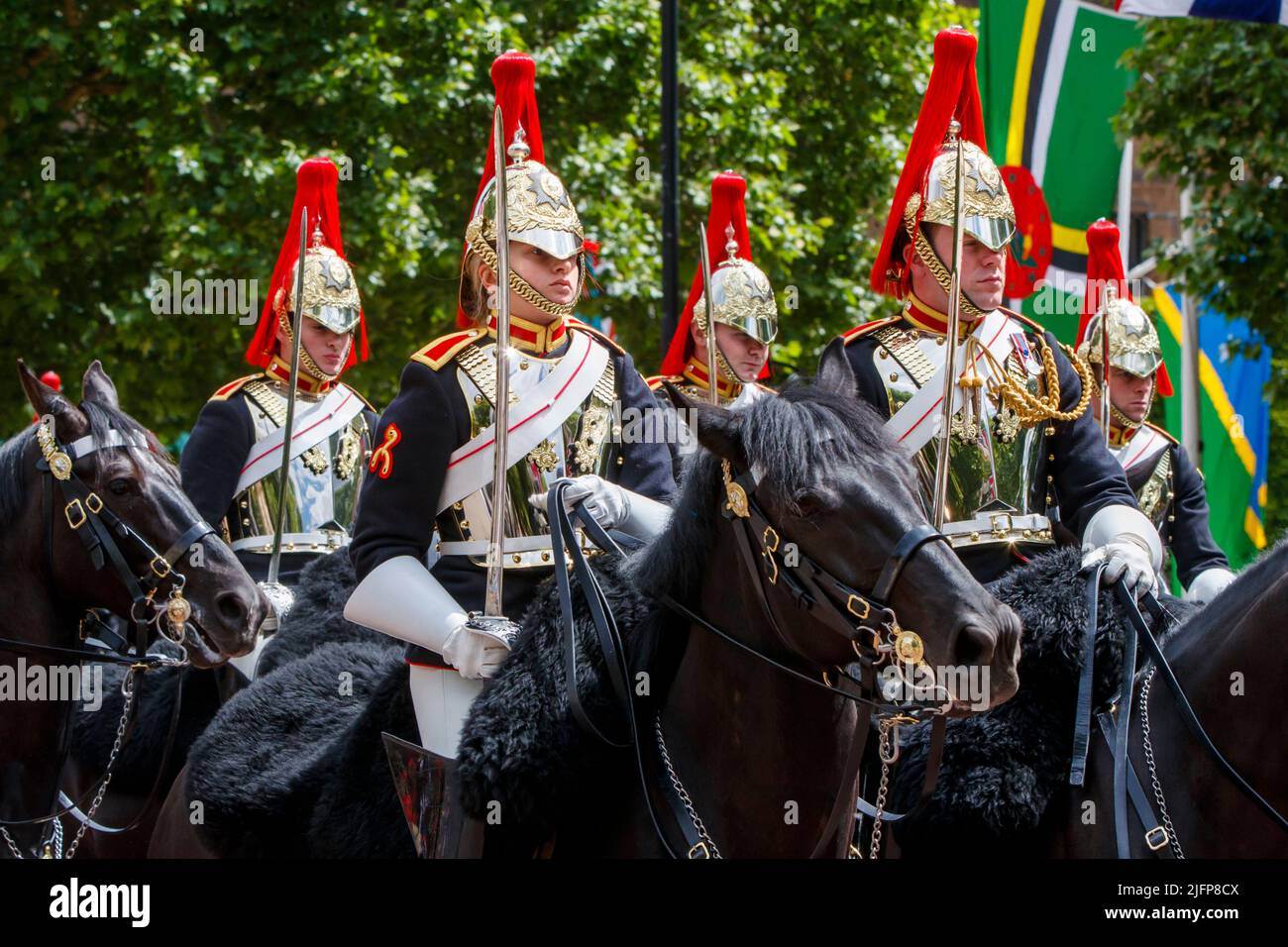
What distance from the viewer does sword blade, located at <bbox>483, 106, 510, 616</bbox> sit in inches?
180

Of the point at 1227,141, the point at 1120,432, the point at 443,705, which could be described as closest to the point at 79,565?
the point at 443,705

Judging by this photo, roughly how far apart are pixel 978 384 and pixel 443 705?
1.82 meters

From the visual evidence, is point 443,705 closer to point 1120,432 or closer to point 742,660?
point 742,660

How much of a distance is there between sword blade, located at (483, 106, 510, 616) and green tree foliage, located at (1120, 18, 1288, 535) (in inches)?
340

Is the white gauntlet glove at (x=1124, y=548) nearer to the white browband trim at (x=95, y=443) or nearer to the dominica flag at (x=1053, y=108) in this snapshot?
the white browband trim at (x=95, y=443)

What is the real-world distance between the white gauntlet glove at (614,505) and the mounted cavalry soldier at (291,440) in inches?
101

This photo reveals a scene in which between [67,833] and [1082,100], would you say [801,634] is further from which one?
[1082,100]

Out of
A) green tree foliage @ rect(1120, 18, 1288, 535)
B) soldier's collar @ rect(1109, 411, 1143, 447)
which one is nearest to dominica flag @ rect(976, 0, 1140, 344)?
soldier's collar @ rect(1109, 411, 1143, 447)

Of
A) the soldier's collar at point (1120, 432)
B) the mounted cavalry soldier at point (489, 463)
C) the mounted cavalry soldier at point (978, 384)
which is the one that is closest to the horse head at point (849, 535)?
the mounted cavalry soldier at point (489, 463)

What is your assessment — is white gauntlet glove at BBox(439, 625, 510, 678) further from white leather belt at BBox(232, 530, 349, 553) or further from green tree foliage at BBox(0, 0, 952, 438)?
green tree foliage at BBox(0, 0, 952, 438)
